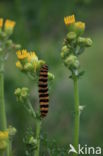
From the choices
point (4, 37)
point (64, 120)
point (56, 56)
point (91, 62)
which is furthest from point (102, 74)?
point (4, 37)

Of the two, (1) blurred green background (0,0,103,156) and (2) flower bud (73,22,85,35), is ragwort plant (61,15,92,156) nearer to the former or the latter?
(2) flower bud (73,22,85,35)

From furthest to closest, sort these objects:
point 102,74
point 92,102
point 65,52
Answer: point 102,74
point 92,102
point 65,52

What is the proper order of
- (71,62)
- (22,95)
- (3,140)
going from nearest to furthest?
(3,140)
(71,62)
(22,95)

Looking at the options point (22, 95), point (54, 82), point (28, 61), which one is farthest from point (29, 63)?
point (54, 82)

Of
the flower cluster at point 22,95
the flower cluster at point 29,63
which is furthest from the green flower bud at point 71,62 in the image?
the flower cluster at point 22,95

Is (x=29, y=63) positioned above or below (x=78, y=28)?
below

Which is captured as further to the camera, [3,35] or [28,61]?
[3,35]

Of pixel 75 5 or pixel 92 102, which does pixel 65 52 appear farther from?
pixel 92 102

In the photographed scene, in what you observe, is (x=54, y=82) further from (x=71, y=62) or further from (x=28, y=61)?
(x=71, y=62)

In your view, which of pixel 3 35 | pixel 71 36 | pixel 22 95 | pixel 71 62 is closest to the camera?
pixel 71 62

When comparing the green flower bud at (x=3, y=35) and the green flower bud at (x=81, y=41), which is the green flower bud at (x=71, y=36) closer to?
the green flower bud at (x=81, y=41)

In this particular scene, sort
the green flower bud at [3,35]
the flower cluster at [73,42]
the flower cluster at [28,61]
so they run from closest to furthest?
the flower cluster at [73,42] → the flower cluster at [28,61] → the green flower bud at [3,35]
